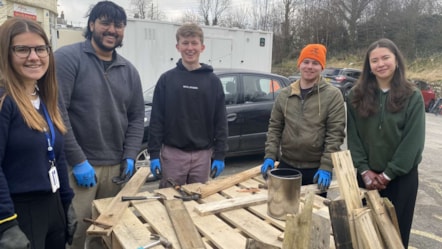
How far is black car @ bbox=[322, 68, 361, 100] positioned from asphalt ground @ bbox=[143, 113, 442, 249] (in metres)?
8.34

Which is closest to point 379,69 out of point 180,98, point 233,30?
point 180,98

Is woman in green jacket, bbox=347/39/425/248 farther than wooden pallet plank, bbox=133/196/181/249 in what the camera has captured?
Yes

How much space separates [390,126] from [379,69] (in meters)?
0.37

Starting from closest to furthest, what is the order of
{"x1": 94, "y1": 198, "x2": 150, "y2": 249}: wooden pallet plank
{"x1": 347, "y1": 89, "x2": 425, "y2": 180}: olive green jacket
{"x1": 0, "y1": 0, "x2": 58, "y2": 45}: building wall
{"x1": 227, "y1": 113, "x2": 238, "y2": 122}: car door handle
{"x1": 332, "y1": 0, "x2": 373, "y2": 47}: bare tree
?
{"x1": 94, "y1": 198, "x2": 150, "y2": 249}: wooden pallet plank
{"x1": 347, "y1": 89, "x2": 425, "y2": 180}: olive green jacket
{"x1": 227, "y1": 113, "x2": 238, "y2": 122}: car door handle
{"x1": 0, "y1": 0, "x2": 58, "y2": 45}: building wall
{"x1": 332, "y1": 0, "x2": 373, "y2": 47}: bare tree

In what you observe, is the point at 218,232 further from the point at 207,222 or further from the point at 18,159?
the point at 18,159

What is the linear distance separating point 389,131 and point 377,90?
29 centimetres

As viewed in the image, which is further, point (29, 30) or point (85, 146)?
point (85, 146)

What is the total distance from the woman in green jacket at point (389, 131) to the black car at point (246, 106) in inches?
120

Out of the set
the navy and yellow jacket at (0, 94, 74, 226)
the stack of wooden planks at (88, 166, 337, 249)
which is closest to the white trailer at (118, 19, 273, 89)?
the stack of wooden planks at (88, 166, 337, 249)

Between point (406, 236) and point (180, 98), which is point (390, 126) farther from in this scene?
point (180, 98)

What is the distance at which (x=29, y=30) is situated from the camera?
1773mm

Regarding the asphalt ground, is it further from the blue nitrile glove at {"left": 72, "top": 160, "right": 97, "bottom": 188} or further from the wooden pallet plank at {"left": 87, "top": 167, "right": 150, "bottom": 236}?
the blue nitrile glove at {"left": 72, "top": 160, "right": 97, "bottom": 188}

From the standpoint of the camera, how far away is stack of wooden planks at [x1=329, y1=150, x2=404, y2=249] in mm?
1550

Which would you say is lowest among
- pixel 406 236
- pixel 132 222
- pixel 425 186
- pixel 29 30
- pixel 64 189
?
pixel 425 186
